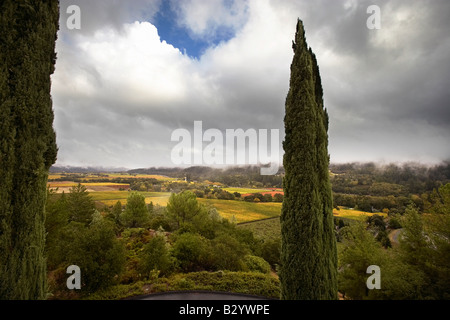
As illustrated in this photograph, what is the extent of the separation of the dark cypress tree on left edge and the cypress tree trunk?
7.94 meters

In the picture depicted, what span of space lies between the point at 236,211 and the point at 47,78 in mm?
47635

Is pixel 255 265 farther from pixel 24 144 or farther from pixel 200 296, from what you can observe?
pixel 24 144

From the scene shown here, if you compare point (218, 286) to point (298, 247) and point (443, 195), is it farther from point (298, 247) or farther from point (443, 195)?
point (443, 195)

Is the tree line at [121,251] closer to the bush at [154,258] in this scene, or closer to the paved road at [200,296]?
the bush at [154,258]

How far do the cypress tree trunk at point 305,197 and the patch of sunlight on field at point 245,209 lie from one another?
122 ft

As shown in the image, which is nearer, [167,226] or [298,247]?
[298,247]

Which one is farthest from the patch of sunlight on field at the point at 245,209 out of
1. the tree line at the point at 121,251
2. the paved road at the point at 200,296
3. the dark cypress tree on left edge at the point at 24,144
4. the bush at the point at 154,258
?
the dark cypress tree on left edge at the point at 24,144

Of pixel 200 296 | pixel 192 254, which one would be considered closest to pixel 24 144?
pixel 200 296

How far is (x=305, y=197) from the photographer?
245 inches

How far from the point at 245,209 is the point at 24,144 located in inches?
1973

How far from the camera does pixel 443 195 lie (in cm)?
966

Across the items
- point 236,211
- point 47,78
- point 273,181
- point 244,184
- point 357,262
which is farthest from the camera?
point 244,184

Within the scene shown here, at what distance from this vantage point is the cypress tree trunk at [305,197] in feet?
19.6
